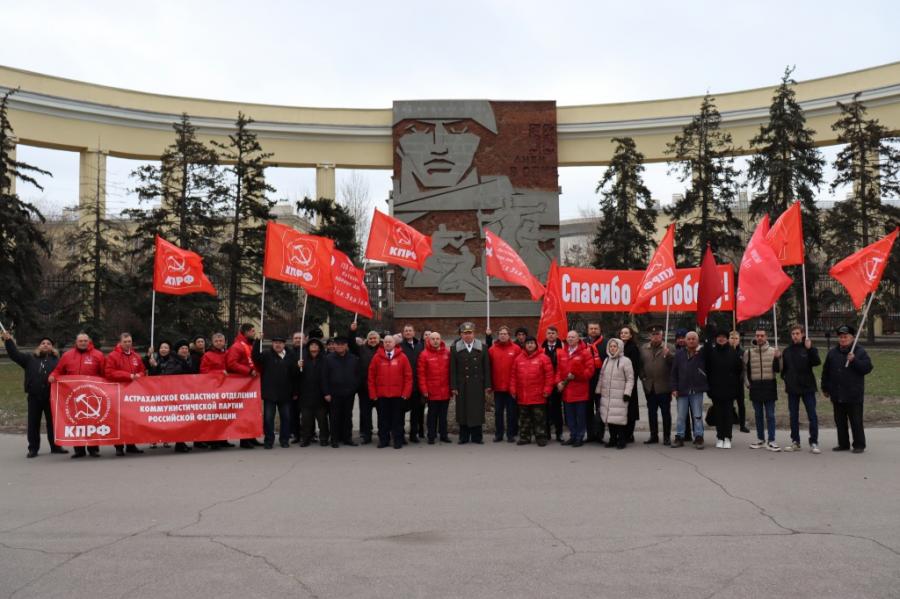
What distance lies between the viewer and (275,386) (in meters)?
11.8

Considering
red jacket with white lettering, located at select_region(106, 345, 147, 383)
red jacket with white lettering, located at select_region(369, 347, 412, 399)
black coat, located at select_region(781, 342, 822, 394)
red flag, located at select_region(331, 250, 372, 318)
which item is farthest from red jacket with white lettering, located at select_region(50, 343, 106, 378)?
black coat, located at select_region(781, 342, 822, 394)

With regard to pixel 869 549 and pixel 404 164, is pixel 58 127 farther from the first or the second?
pixel 869 549

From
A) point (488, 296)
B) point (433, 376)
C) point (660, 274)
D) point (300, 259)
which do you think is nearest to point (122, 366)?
point (300, 259)

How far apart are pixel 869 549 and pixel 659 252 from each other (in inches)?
293

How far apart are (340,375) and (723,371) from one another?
18.7 ft

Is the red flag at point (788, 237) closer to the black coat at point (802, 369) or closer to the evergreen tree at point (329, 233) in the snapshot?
the black coat at point (802, 369)

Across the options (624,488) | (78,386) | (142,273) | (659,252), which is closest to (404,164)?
(142,273)

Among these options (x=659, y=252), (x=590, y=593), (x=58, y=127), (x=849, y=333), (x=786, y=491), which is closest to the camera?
(x=590, y=593)

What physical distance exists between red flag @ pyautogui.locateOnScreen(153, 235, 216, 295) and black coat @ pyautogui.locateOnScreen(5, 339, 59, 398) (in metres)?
2.12

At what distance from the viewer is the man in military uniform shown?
39.1 feet

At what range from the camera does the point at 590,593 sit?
4855 millimetres

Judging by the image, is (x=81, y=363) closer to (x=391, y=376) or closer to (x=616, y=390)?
(x=391, y=376)

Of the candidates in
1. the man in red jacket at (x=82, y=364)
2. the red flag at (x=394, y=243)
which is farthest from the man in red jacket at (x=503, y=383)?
the man in red jacket at (x=82, y=364)

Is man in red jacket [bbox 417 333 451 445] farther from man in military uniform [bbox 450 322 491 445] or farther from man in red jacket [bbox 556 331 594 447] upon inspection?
man in red jacket [bbox 556 331 594 447]
